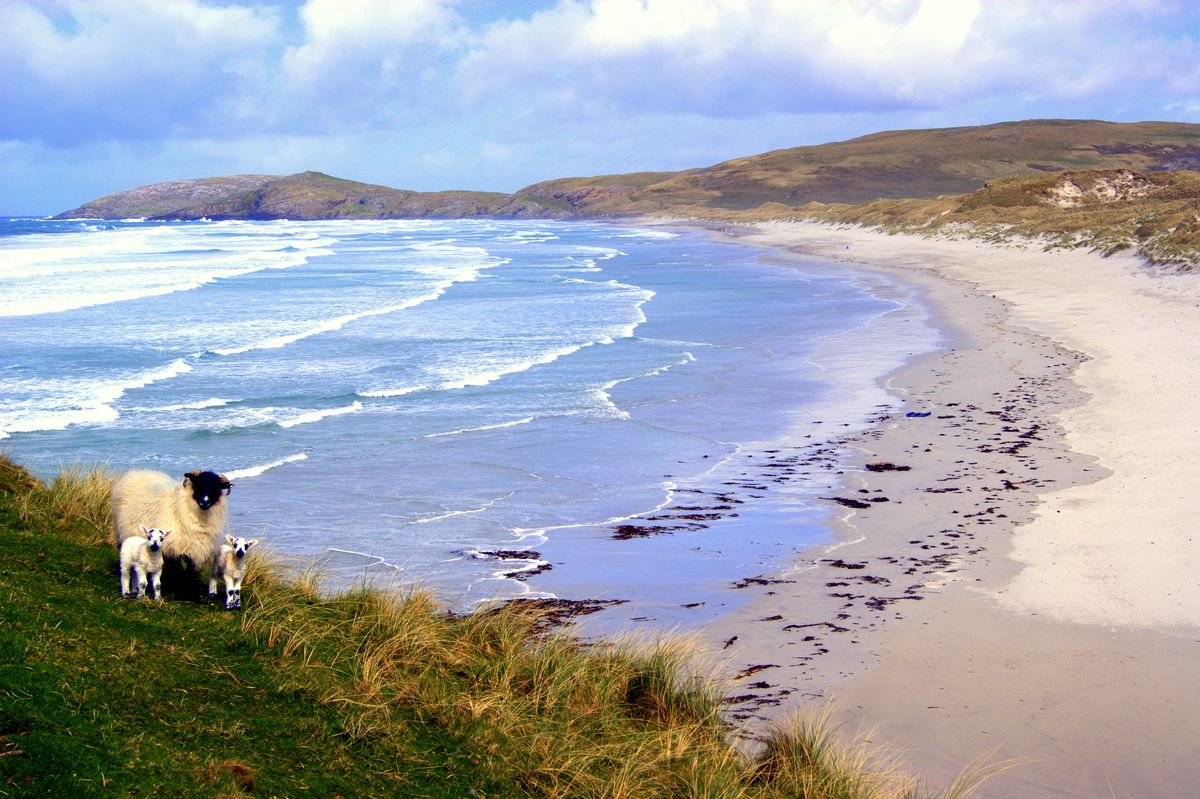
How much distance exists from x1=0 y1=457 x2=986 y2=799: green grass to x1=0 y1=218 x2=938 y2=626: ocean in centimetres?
239

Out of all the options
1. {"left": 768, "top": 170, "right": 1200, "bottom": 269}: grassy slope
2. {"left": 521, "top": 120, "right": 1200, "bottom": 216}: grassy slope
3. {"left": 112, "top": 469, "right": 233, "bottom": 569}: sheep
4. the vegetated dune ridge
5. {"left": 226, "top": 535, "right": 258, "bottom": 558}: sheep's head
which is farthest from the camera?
{"left": 521, "top": 120, "right": 1200, "bottom": 216}: grassy slope

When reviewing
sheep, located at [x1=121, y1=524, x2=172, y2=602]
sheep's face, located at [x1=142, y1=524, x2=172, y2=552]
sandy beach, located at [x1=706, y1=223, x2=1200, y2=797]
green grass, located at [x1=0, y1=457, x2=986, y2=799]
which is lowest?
sandy beach, located at [x1=706, y1=223, x2=1200, y2=797]

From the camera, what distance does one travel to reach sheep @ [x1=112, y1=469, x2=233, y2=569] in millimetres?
6434

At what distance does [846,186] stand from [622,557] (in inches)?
5461

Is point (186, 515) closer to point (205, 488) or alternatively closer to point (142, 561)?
point (205, 488)

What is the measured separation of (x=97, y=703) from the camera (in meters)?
4.56

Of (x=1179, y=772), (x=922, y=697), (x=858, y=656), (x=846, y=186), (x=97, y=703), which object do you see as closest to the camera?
(x=97, y=703)

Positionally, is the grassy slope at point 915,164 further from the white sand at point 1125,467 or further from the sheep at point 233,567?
the sheep at point 233,567

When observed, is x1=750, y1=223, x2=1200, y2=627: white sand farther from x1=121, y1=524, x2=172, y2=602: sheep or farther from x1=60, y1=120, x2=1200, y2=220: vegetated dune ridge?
x1=60, y1=120, x2=1200, y2=220: vegetated dune ridge

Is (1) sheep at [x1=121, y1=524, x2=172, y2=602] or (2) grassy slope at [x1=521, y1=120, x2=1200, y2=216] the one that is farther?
(2) grassy slope at [x1=521, y1=120, x2=1200, y2=216]

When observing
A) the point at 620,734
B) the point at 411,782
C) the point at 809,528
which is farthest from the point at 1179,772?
the point at 809,528

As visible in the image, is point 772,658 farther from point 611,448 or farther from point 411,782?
point 611,448

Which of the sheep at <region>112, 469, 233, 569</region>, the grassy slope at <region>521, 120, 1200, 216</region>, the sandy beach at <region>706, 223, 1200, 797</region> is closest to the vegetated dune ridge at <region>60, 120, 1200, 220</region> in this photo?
the grassy slope at <region>521, 120, 1200, 216</region>

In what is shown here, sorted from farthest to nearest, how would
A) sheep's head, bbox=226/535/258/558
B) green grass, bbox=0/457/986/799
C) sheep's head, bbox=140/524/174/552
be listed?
sheep's head, bbox=226/535/258/558 < sheep's head, bbox=140/524/174/552 < green grass, bbox=0/457/986/799
